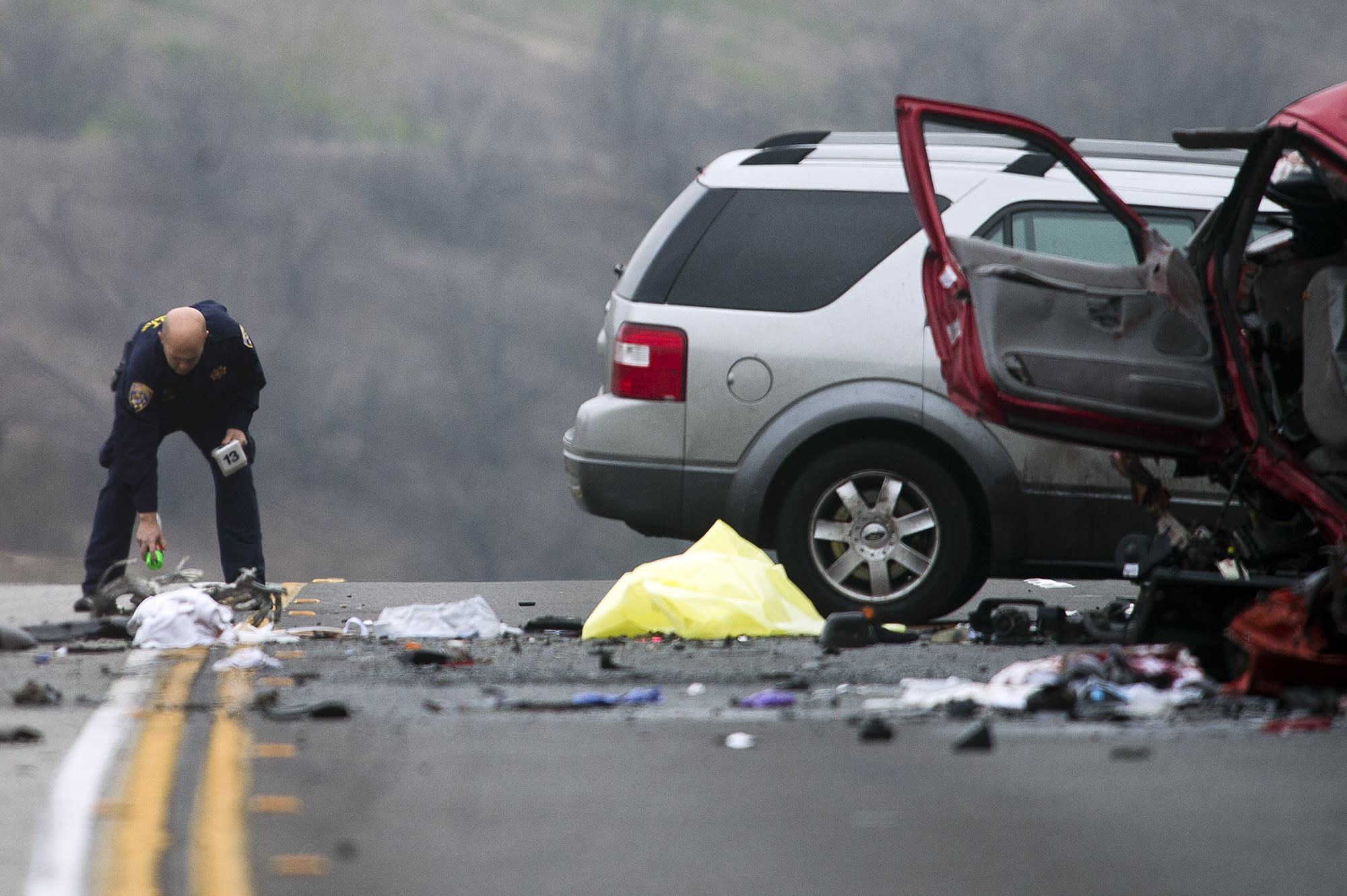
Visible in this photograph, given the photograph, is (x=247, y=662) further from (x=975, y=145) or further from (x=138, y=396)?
(x=975, y=145)

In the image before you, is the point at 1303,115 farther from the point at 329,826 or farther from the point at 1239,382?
the point at 329,826

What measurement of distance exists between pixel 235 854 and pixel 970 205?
4966mm

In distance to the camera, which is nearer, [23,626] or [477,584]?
[23,626]

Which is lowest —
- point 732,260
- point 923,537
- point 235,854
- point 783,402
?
point 235,854

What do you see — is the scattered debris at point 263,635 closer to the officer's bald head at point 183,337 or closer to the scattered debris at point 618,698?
the officer's bald head at point 183,337

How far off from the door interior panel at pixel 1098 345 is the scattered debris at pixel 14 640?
408 cm

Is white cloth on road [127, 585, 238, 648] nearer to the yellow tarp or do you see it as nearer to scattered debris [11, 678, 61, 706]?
scattered debris [11, 678, 61, 706]

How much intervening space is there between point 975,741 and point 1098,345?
2.10 metres

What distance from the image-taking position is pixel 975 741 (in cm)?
514

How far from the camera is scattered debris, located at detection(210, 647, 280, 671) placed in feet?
22.2

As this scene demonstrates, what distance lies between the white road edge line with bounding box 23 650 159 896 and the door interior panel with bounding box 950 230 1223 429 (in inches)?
131

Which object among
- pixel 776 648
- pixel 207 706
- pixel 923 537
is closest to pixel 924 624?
pixel 923 537

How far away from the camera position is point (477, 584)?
36.3ft

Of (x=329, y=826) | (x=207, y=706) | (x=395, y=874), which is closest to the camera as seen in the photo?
(x=395, y=874)
